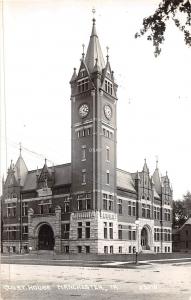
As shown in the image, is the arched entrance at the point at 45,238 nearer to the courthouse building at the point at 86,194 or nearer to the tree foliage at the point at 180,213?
the courthouse building at the point at 86,194

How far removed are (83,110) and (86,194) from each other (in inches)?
259

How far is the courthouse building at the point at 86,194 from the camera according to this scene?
3294cm

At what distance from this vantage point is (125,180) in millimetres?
38062

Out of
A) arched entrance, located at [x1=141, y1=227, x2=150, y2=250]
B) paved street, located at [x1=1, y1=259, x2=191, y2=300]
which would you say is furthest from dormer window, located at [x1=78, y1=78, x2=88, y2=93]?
paved street, located at [x1=1, y1=259, x2=191, y2=300]

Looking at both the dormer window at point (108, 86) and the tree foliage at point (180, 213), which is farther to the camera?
the tree foliage at point (180, 213)

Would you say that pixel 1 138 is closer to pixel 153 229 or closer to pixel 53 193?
pixel 53 193

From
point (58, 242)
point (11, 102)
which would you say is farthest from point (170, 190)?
point (11, 102)

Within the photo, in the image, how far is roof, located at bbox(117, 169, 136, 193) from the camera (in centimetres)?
3716

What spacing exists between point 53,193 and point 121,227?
630cm

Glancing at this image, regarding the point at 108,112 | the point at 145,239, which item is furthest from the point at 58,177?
the point at 145,239

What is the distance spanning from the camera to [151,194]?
4172cm

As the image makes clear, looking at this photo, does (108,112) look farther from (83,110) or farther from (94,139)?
(94,139)

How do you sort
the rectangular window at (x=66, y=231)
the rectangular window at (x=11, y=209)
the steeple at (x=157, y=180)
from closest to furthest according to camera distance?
the rectangular window at (x=11, y=209) → the rectangular window at (x=66, y=231) → the steeple at (x=157, y=180)

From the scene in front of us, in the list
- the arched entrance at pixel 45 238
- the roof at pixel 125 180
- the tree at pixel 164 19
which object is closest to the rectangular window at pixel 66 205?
the arched entrance at pixel 45 238
